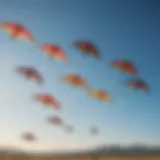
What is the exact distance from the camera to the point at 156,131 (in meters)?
1.22

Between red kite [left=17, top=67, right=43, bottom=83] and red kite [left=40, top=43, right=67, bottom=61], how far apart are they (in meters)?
0.08

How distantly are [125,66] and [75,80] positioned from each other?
0.63ft

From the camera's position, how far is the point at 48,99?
124 cm

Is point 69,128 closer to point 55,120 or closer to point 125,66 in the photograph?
point 55,120

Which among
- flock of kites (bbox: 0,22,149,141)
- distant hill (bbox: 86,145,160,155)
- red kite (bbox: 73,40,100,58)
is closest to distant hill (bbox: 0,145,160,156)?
Answer: distant hill (bbox: 86,145,160,155)

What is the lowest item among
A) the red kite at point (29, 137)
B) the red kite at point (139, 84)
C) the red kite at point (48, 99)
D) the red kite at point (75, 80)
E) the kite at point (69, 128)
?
the red kite at point (29, 137)

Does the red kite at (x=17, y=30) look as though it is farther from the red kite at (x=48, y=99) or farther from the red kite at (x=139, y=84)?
the red kite at (x=139, y=84)

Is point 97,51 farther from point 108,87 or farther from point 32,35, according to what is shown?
point 32,35

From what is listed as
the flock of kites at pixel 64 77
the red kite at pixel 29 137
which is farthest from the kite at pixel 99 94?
the red kite at pixel 29 137

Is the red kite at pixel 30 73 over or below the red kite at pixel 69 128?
over

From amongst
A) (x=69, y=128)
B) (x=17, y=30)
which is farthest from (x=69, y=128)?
(x=17, y=30)

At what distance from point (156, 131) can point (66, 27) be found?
0.51 meters

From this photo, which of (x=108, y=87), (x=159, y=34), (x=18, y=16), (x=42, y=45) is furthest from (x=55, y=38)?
(x=159, y=34)

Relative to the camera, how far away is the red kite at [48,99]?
1.24m
